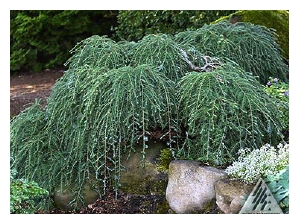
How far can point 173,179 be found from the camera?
110 inches

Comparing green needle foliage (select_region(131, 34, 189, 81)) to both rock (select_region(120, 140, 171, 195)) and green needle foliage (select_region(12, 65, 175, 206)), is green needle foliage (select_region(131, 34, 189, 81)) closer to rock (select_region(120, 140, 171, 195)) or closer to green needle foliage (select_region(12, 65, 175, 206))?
green needle foliage (select_region(12, 65, 175, 206))

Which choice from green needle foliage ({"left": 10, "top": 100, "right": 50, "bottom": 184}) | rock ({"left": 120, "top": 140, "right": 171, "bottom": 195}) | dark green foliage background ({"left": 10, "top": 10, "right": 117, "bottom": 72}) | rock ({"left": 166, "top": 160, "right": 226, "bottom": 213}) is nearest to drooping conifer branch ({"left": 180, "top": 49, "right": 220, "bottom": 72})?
rock ({"left": 120, "top": 140, "right": 171, "bottom": 195})

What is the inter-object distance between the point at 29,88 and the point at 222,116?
4018 mm

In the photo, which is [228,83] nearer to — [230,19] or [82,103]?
[82,103]

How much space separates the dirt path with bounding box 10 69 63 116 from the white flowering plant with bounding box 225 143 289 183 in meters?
3.08

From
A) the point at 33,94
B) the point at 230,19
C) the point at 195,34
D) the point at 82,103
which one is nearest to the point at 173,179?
the point at 82,103

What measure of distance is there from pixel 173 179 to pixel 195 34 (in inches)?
53.1

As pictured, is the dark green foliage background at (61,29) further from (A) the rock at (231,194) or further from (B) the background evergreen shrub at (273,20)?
(A) the rock at (231,194)

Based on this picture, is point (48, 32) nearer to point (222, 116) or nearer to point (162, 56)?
point (162, 56)

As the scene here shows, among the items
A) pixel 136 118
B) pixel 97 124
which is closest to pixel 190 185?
pixel 136 118

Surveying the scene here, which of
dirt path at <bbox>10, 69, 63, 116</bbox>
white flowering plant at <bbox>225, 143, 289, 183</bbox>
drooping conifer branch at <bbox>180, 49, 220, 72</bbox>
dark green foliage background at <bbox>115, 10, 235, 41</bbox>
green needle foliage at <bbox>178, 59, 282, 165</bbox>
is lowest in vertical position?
dirt path at <bbox>10, 69, 63, 116</bbox>

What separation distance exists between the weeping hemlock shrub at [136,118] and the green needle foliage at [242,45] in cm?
30

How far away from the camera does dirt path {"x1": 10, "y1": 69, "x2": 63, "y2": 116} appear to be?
551 cm

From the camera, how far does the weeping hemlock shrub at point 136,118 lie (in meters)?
2.84
